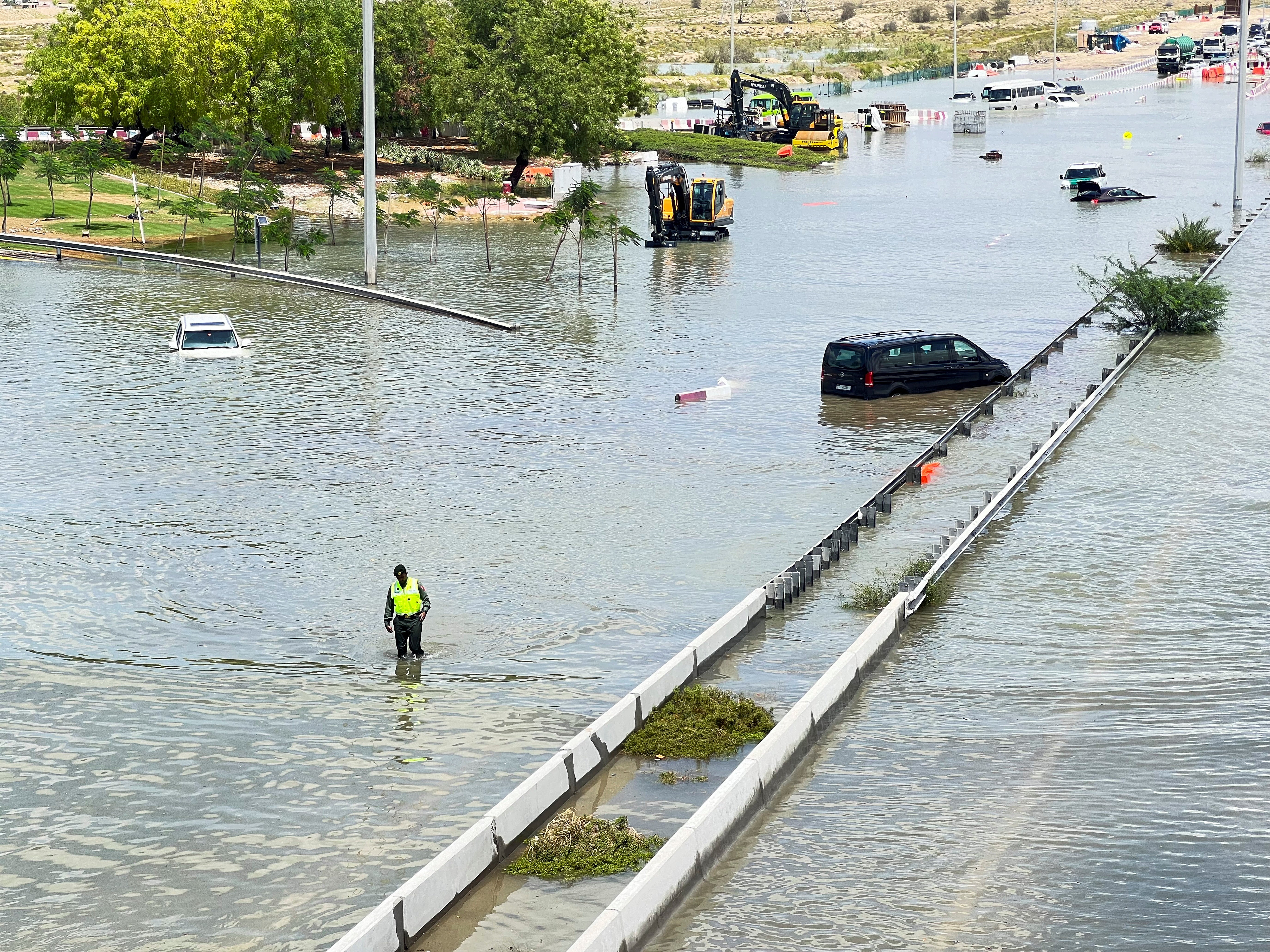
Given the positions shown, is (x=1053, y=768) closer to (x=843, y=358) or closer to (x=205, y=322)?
(x=843, y=358)

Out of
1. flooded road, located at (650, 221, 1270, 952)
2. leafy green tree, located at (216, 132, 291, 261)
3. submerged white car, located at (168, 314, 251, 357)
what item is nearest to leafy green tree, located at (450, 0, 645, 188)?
leafy green tree, located at (216, 132, 291, 261)

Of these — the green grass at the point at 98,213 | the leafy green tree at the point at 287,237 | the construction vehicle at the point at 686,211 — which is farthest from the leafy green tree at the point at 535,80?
the leafy green tree at the point at 287,237

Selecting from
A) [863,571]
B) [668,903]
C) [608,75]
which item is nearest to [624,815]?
[668,903]

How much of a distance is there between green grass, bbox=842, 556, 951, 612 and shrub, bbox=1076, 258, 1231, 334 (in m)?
23.0

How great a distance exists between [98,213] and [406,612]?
53404 mm

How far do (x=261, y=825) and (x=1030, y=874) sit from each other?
7274mm

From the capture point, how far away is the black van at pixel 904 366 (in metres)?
35.4

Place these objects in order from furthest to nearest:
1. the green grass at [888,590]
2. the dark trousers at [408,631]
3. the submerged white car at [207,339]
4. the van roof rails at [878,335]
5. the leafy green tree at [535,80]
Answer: the leafy green tree at [535,80]
the submerged white car at [207,339]
the van roof rails at [878,335]
the green grass at [888,590]
the dark trousers at [408,631]

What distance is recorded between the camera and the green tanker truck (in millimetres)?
170125

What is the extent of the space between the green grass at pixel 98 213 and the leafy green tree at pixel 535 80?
1475 cm

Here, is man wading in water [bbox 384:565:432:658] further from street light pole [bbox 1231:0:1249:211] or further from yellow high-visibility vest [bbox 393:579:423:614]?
street light pole [bbox 1231:0:1249:211]

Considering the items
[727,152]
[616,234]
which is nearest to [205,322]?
[616,234]

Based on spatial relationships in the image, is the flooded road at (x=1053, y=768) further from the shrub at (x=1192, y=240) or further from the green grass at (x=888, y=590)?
the shrub at (x=1192, y=240)

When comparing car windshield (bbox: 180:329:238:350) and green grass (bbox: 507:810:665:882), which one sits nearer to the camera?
green grass (bbox: 507:810:665:882)
